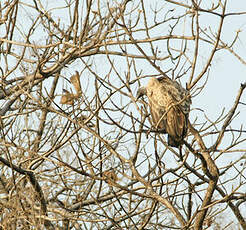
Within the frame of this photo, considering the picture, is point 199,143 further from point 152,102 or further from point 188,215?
point 152,102

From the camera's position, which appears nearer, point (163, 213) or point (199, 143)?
point (199, 143)

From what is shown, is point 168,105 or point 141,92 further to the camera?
point 141,92

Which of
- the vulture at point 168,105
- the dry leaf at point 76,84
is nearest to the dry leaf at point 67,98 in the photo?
the dry leaf at point 76,84

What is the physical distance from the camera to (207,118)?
402 cm

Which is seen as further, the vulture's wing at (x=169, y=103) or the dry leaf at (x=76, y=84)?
the vulture's wing at (x=169, y=103)

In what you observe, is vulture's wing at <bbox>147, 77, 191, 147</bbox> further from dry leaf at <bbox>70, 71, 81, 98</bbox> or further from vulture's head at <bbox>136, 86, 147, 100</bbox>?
dry leaf at <bbox>70, 71, 81, 98</bbox>

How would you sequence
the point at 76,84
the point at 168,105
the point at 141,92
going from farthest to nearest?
1. the point at 141,92
2. the point at 168,105
3. the point at 76,84

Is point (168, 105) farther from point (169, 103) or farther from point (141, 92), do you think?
point (141, 92)

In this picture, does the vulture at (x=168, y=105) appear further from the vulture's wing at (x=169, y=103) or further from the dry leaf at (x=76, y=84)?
the dry leaf at (x=76, y=84)

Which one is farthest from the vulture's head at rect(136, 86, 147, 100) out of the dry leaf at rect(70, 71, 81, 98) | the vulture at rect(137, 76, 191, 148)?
the dry leaf at rect(70, 71, 81, 98)

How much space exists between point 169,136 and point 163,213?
4.76 ft

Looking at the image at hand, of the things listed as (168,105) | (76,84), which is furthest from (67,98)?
(168,105)

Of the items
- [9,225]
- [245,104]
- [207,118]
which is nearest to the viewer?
[245,104]

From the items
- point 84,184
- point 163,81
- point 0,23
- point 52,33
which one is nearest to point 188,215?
point 163,81
